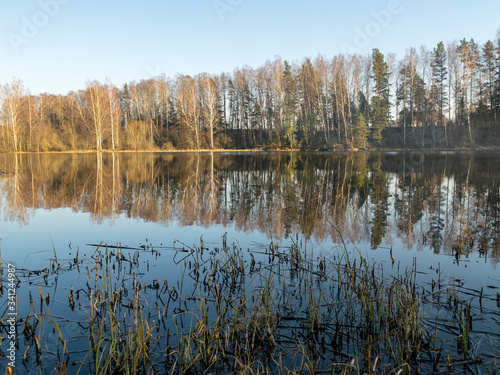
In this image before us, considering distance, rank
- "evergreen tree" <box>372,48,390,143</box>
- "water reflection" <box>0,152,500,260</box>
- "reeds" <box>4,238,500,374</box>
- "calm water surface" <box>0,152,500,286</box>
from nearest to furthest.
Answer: "reeds" <box>4,238,500,374</box> < "calm water surface" <box>0,152,500,286</box> < "water reflection" <box>0,152,500,260</box> < "evergreen tree" <box>372,48,390,143</box>

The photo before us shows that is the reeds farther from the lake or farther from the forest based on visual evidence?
the forest

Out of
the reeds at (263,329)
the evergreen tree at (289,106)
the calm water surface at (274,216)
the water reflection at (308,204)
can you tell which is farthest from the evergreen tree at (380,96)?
the reeds at (263,329)

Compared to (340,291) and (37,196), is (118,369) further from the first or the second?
(37,196)

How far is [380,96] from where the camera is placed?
5284cm

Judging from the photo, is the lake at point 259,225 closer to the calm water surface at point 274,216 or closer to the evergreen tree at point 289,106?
the calm water surface at point 274,216

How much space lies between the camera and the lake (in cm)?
563

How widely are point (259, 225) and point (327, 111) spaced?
48043 millimetres

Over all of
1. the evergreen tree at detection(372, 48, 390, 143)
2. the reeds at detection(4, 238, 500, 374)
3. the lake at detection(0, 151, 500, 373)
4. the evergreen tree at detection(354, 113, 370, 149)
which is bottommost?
the reeds at detection(4, 238, 500, 374)

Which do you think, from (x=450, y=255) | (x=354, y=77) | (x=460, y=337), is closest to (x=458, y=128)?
(x=354, y=77)

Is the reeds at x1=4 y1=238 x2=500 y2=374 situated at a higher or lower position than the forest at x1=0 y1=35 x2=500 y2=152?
lower

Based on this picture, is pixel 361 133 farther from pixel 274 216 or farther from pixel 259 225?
pixel 259 225

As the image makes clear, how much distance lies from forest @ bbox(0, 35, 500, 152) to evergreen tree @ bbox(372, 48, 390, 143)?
5.4 inches

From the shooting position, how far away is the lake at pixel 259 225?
222 inches

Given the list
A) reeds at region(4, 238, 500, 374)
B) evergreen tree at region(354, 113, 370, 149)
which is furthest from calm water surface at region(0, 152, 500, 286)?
evergreen tree at region(354, 113, 370, 149)
